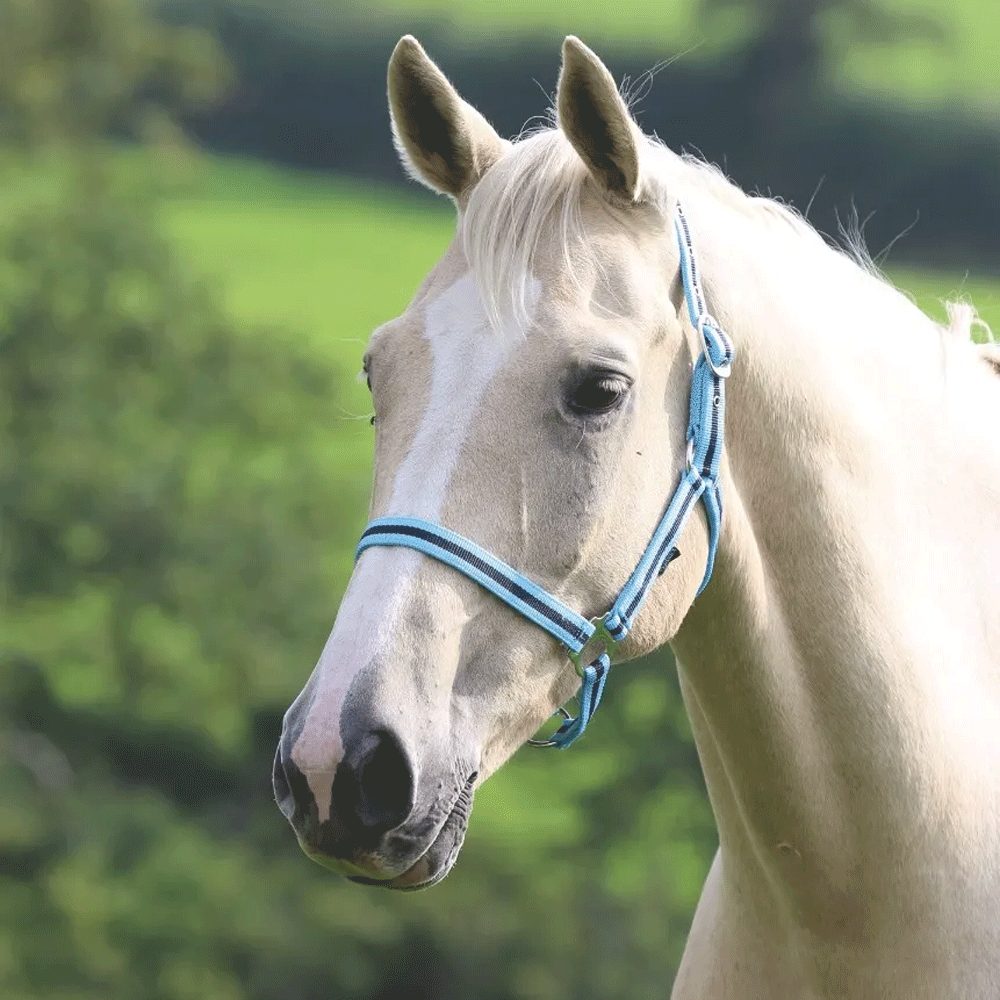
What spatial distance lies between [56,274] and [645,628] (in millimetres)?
16073

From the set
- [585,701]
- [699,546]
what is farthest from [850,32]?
[585,701]

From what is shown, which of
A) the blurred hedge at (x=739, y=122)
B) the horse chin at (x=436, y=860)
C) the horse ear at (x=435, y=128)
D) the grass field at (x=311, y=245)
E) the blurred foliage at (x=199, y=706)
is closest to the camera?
the horse chin at (x=436, y=860)

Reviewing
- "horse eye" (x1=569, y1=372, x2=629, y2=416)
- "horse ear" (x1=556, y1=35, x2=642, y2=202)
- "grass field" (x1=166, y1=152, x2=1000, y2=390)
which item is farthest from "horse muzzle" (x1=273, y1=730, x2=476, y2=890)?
"grass field" (x1=166, y1=152, x2=1000, y2=390)

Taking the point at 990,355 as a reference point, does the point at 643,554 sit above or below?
below

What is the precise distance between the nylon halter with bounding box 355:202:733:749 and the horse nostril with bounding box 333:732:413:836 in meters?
0.31

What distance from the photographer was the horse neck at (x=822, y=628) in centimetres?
273

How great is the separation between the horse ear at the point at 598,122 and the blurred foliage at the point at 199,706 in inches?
544

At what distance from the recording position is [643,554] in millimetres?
2576

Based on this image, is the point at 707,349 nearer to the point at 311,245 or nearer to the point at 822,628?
the point at 822,628

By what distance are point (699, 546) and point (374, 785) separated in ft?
2.28

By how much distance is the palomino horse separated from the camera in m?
2.41

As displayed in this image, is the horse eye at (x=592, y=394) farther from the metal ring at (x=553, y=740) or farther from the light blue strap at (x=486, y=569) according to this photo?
the metal ring at (x=553, y=740)

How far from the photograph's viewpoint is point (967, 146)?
1856cm

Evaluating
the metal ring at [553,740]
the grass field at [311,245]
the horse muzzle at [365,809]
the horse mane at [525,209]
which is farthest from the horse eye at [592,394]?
the grass field at [311,245]
